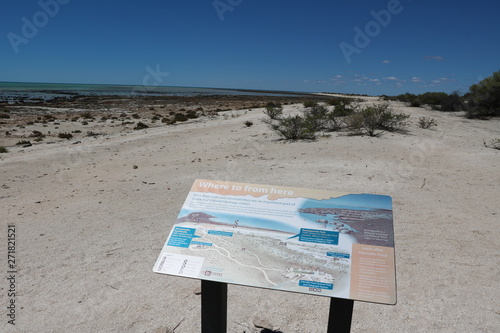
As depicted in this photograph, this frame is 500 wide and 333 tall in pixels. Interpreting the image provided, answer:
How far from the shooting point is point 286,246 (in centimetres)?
234

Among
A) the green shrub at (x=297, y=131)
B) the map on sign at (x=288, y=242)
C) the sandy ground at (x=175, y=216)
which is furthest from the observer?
the green shrub at (x=297, y=131)

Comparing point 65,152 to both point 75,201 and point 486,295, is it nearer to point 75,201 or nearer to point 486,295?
point 75,201

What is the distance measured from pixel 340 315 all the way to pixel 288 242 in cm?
56

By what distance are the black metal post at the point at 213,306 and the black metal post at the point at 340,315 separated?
0.76 m

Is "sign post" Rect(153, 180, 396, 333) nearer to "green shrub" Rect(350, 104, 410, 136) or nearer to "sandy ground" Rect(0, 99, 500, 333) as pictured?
"sandy ground" Rect(0, 99, 500, 333)

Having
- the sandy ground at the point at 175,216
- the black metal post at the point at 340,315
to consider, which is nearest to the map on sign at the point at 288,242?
the black metal post at the point at 340,315

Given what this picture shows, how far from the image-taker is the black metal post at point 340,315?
2.23 meters

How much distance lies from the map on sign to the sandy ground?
1.09 m

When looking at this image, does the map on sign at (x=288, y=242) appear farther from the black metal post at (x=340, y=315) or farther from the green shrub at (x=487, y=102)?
the green shrub at (x=487, y=102)

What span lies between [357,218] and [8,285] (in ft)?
12.1

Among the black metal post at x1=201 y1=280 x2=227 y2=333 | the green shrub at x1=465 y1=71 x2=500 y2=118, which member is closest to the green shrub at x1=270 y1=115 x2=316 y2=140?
the black metal post at x1=201 y1=280 x2=227 y2=333

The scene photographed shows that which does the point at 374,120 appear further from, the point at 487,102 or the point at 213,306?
the point at 487,102

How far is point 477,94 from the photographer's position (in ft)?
78.4

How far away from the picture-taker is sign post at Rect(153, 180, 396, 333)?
213 cm
